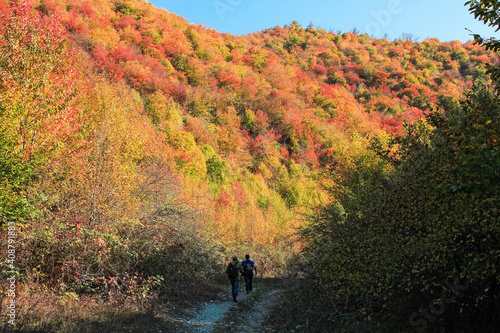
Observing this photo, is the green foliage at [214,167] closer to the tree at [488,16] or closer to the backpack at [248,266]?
the backpack at [248,266]

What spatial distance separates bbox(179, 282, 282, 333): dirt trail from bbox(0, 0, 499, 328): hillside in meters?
1.41

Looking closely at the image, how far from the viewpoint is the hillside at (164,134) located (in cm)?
937

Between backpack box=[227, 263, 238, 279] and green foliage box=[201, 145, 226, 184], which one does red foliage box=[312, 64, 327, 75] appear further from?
backpack box=[227, 263, 238, 279]

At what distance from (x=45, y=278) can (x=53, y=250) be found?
89cm

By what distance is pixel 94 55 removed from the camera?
4825 cm

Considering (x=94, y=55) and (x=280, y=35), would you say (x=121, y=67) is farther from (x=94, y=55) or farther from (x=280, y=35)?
(x=280, y=35)

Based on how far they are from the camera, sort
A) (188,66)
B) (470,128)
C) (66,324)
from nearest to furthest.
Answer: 1. (470,128)
2. (66,324)
3. (188,66)

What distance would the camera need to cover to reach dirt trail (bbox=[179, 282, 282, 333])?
8859mm

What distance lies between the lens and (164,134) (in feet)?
110

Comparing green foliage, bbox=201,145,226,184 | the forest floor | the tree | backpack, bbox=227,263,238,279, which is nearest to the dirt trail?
the forest floor

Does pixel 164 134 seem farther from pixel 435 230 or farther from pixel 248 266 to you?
pixel 435 230

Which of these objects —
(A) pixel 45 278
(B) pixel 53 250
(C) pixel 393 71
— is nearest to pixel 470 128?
(B) pixel 53 250

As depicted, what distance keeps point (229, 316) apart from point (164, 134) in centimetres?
2607

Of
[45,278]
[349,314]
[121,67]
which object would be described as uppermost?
[121,67]
